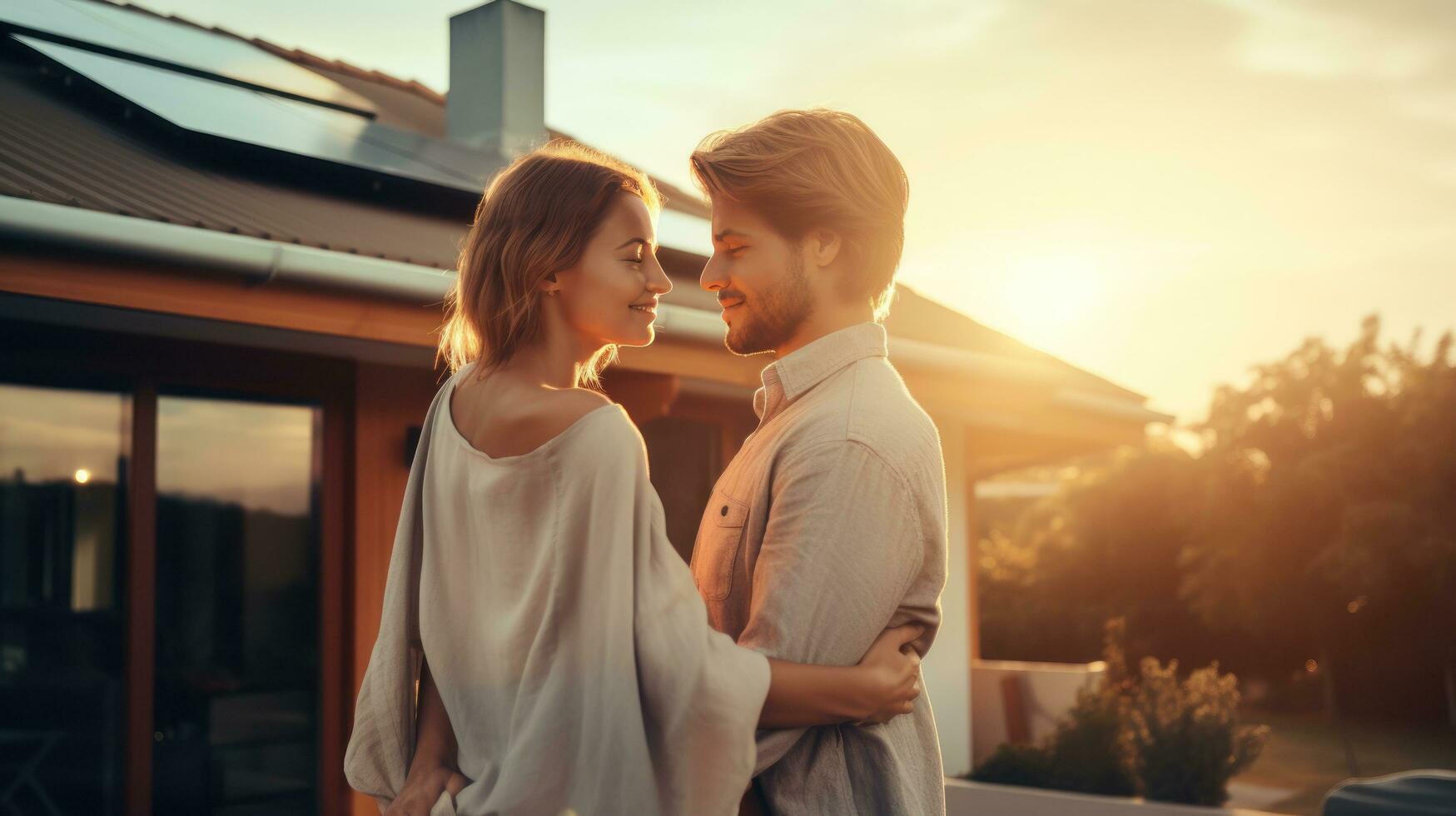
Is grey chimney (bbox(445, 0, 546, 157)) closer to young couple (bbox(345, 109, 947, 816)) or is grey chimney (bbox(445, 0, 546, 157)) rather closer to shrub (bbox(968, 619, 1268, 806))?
shrub (bbox(968, 619, 1268, 806))

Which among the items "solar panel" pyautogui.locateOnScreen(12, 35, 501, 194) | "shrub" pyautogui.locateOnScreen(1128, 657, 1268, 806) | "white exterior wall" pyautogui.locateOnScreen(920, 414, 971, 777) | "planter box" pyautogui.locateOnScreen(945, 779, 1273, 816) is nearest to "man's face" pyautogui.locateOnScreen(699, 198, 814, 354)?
"solar panel" pyautogui.locateOnScreen(12, 35, 501, 194)

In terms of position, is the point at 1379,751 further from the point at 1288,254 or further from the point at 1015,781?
the point at 1015,781

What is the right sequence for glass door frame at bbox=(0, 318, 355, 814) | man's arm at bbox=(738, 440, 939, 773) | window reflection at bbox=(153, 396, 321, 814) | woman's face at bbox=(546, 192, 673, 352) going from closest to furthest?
man's arm at bbox=(738, 440, 939, 773) < woman's face at bbox=(546, 192, 673, 352) < glass door frame at bbox=(0, 318, 355, 814) < window reflection at bbox=(153, 396, 321, 814)

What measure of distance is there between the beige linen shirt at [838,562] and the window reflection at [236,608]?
5.13 m

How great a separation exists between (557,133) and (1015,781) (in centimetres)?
689

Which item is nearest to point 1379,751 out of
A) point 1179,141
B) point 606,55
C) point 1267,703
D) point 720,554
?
point 1267,703

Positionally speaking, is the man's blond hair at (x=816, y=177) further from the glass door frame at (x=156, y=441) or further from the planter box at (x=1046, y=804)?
the planter box at (x=1046, y=804)

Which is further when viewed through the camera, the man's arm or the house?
the house

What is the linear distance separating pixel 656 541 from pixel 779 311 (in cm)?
55

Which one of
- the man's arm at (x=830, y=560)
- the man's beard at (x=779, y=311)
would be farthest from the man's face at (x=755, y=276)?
the man's arm at (x=830, y=560)

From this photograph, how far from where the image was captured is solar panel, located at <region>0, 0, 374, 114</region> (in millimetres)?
7906

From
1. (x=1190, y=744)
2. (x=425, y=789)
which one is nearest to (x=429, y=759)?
(x=425, y=789)

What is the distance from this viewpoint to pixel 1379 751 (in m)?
18.6

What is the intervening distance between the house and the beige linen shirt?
364cm
